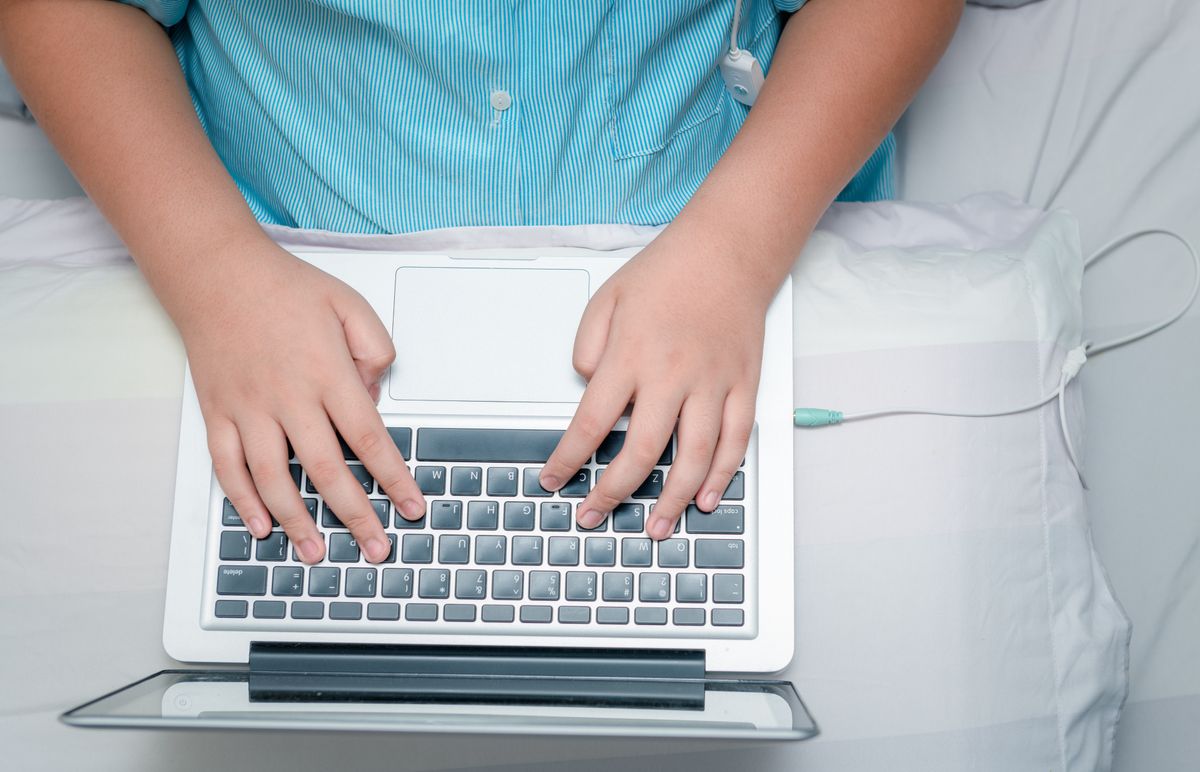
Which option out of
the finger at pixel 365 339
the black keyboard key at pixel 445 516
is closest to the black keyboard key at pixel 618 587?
the black keyboard key at pixel 445 516

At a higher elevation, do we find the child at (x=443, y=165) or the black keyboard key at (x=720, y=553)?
the child at (x=443, y=165)

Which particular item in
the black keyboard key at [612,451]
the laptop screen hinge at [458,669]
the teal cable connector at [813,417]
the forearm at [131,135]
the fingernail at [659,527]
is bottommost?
the laptop screen hinge at [458,669]

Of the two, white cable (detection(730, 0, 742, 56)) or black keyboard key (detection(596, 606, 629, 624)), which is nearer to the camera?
black keyboard key (detection(596, 606, 629, 624))

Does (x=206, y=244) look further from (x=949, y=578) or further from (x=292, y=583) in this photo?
(x=949, y=578)

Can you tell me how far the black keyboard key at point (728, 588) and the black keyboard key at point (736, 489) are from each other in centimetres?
5

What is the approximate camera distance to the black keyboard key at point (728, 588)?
573 millimetres

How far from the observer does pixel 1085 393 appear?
29.9 inches

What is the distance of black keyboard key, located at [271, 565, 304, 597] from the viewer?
0.58m

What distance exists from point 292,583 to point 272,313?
177mm

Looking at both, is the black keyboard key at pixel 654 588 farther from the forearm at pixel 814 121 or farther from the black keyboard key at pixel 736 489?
the forearm at pixel 814 121

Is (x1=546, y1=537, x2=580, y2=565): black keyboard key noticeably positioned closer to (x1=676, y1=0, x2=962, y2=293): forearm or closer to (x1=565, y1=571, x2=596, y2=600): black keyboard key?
(x1=565, y1=571, x2=596, y2=600): black keyboard key

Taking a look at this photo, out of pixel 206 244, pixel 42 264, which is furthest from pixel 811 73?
pixel 42 264

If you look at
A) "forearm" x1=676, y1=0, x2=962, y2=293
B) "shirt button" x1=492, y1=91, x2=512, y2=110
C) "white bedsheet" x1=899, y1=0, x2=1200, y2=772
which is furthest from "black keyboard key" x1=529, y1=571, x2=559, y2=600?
"white bedsheet" x1=899, y1=0, x2=1200, y2=772

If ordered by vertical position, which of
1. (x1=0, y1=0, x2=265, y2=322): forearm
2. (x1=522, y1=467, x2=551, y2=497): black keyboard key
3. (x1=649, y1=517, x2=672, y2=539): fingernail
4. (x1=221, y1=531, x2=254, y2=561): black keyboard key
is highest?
(x1=0, y1=0, x2=265, y2=322): forearm
